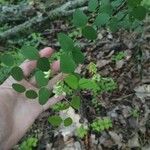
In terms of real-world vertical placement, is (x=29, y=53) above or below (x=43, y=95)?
above

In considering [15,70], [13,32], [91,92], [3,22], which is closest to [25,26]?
[13,32]

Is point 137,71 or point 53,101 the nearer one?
point 53,101

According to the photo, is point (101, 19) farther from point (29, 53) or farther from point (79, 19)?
point (29, 53)

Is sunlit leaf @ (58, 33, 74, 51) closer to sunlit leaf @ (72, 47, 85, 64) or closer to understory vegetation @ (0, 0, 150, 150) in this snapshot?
sunlit leaf @ (72, 47, 85, 64)

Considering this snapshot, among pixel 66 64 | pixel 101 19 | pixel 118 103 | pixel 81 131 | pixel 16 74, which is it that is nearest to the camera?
pixel 66 64

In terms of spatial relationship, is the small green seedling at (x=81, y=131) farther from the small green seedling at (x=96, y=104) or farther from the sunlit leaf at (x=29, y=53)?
the sunlit leaf at (x=29, y=53)

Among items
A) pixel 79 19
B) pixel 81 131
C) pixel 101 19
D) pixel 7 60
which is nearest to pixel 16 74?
pixel 7 60

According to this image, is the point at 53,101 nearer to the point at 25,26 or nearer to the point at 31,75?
the point at 31,75
